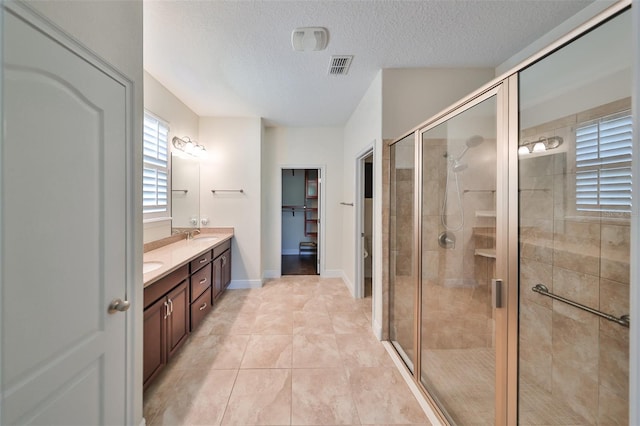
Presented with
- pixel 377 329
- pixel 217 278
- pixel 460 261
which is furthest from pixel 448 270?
pixel 217 278

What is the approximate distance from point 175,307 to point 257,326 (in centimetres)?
92

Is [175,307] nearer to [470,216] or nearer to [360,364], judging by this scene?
[360,364]

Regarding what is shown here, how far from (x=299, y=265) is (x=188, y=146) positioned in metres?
3.16

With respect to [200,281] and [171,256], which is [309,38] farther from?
[200,281]

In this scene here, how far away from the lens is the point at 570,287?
1.48 metres

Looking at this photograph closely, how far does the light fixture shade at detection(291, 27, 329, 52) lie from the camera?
5.92 feet

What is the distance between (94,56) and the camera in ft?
3.44

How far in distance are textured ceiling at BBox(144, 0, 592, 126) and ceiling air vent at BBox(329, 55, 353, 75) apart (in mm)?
55

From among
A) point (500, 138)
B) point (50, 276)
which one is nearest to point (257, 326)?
point (50, 276)

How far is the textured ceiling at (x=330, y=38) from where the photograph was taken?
1.62m

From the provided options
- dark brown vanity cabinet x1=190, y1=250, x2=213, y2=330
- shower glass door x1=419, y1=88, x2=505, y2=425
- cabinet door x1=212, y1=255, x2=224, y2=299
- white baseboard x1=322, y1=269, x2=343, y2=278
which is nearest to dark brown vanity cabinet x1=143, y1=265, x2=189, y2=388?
dark brown vanity cabinet x1=190, y1=250, x2=213, y2=330

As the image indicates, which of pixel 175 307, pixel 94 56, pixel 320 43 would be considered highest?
pixel 320 43

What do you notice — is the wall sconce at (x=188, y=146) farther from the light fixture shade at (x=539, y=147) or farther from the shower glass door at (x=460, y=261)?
the light fixture shade at (x=539, y=147)

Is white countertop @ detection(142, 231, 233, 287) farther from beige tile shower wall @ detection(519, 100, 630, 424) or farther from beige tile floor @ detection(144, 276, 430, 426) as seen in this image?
beige tile shower wall @ detection(519, 100, 630, 424)
